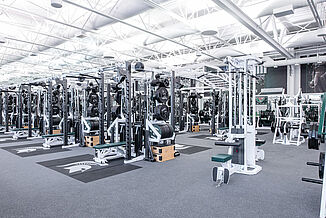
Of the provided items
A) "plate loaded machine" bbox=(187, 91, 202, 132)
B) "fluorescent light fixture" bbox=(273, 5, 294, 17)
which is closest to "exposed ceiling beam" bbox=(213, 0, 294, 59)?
"fluorescent light fixture" bbox=(273, 5, 294, 17)

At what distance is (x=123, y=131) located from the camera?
647 centimetres

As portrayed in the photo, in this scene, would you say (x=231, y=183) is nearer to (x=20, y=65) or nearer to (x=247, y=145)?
(x=247, y=145)

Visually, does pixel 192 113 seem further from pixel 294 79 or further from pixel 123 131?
pixel 294 79

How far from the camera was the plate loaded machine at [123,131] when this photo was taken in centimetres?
560

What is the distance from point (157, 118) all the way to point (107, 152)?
1594mm

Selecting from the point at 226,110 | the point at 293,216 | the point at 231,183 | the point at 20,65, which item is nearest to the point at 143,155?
the point at 231,183

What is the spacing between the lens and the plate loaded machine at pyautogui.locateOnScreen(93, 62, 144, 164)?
5.60m

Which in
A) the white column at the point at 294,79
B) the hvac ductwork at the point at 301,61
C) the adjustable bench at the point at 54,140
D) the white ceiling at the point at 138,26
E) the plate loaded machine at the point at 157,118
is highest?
the white ceiling at the point at 138,26

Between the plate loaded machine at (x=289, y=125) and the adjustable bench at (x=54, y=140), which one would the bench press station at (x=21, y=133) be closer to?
the adjustable bench at (x=54, y=140)

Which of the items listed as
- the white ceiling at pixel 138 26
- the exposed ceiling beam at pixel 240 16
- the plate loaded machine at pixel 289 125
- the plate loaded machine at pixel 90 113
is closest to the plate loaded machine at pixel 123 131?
the plate loaded machine at pixel 90 113

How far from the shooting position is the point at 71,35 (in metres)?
10.1

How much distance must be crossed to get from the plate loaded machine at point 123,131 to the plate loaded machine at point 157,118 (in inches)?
14.7

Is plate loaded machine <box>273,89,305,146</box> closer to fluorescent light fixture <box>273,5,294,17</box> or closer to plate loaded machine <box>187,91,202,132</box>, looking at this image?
fluorescent light fixture <box>273,5,294,17</box>

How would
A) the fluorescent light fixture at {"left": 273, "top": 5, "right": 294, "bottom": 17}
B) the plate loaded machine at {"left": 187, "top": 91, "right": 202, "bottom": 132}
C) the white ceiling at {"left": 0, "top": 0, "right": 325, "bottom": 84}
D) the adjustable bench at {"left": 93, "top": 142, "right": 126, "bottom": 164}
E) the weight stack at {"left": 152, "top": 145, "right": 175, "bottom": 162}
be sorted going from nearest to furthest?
the adjustable bench at {"left": 93, "top": 142, "right": 126, "bottom": 164}, the weight stack at {"left": 152, "top": 145, "right": 175, "bottom": 162}, the fluorescent light fixture at {"left": 273, "top": 5, "right": 294, "bottom": 17}, the white ceiling at {"left": 0, "top": 0, "right": 325, "bottom": 84}, the plate loaded machine at {"left": 187, "top": 91, "right": 202, "bottom": 132}
